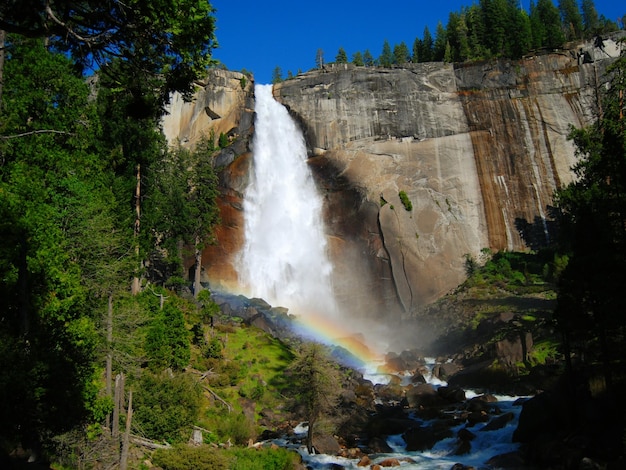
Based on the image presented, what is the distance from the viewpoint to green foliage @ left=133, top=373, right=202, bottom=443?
76.6ft

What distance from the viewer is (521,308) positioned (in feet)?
156

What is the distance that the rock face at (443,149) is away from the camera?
5922 cm

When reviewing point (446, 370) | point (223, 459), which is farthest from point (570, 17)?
point (223, 459)

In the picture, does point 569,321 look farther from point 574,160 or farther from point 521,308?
point 574,160

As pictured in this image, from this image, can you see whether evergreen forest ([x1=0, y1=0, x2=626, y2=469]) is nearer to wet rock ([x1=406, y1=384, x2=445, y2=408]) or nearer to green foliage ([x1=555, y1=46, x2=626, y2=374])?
green foliage ([x1=555, y1=46, x2=626, y2=374])

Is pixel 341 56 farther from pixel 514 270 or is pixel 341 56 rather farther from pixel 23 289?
pixel 23 289

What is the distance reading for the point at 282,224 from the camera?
60562 mm

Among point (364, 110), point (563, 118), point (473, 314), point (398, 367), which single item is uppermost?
point (364, 110)

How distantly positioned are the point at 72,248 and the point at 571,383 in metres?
23.2

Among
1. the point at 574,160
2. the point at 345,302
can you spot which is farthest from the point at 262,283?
the point at 574,160

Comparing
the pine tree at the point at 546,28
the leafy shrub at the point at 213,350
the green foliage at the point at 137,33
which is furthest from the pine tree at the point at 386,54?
the green foliage at the point at 137,33

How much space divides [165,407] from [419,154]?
47.4 meters

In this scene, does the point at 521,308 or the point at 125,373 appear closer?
the point at 125,373

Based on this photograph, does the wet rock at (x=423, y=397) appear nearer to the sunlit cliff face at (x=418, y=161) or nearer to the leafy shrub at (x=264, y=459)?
the leafy shrub at (x=264, y=459)
